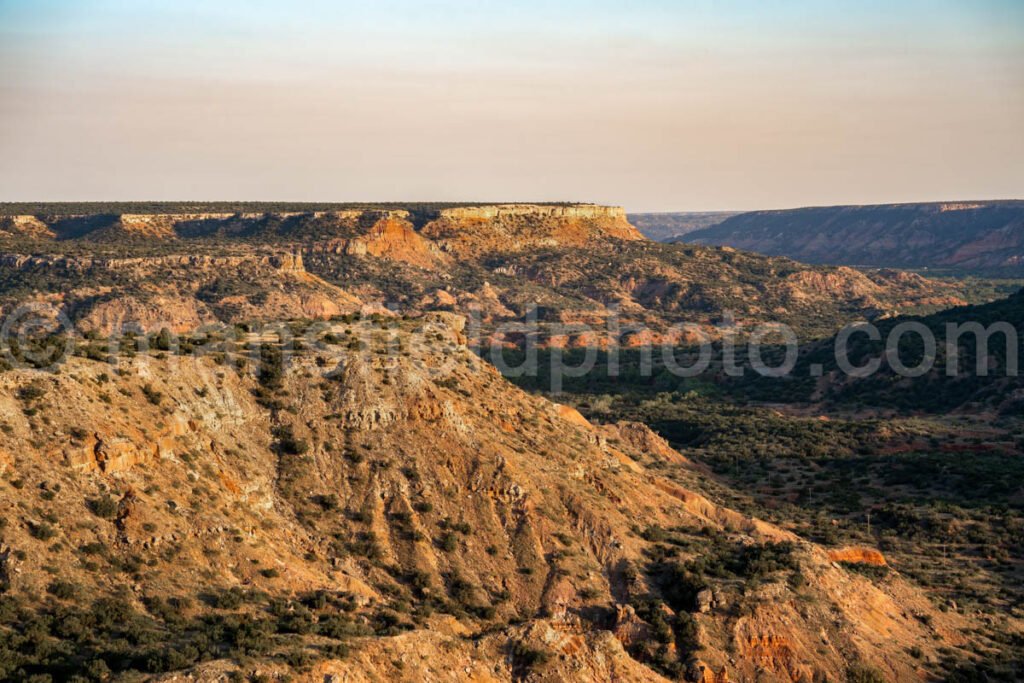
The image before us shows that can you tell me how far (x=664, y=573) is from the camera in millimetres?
39281

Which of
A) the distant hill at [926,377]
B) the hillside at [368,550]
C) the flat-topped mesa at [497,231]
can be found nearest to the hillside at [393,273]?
the flat-topped mesa at [497,231]

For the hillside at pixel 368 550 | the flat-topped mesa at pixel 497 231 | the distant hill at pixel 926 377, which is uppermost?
the flat-topped mesa at pixel 497 231

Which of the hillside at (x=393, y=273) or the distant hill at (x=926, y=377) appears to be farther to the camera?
the hillside at (x=393, y=273)

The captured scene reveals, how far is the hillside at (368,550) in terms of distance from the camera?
28125mm

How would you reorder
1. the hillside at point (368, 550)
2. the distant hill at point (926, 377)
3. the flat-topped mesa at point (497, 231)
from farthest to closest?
the flat-topped mesa at point (497, 231), the distant hill at point (926, 377), the hillside at point (368, 550)

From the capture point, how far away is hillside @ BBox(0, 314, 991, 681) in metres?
28.1

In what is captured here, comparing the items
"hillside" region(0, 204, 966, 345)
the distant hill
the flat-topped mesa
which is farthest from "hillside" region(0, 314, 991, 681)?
the flat-topped mesa

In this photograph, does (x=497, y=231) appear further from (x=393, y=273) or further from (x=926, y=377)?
(x=926, y=377)

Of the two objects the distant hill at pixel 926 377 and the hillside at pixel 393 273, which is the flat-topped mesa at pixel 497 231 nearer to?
the hillside at pixel 393 273

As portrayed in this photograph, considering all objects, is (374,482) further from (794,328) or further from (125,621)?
(794,328)

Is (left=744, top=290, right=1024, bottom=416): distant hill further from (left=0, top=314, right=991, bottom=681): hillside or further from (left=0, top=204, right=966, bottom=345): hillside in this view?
(left=0, top=314, right=991, bottom=681): hillside

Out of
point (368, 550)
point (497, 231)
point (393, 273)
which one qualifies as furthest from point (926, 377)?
point (497, 231)

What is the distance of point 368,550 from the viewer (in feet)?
119

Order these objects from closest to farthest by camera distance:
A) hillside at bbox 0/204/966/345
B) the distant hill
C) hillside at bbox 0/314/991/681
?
hillside at bbox 0/314/991/681
the distant hill
hillside at bbox 0/204/966/345
